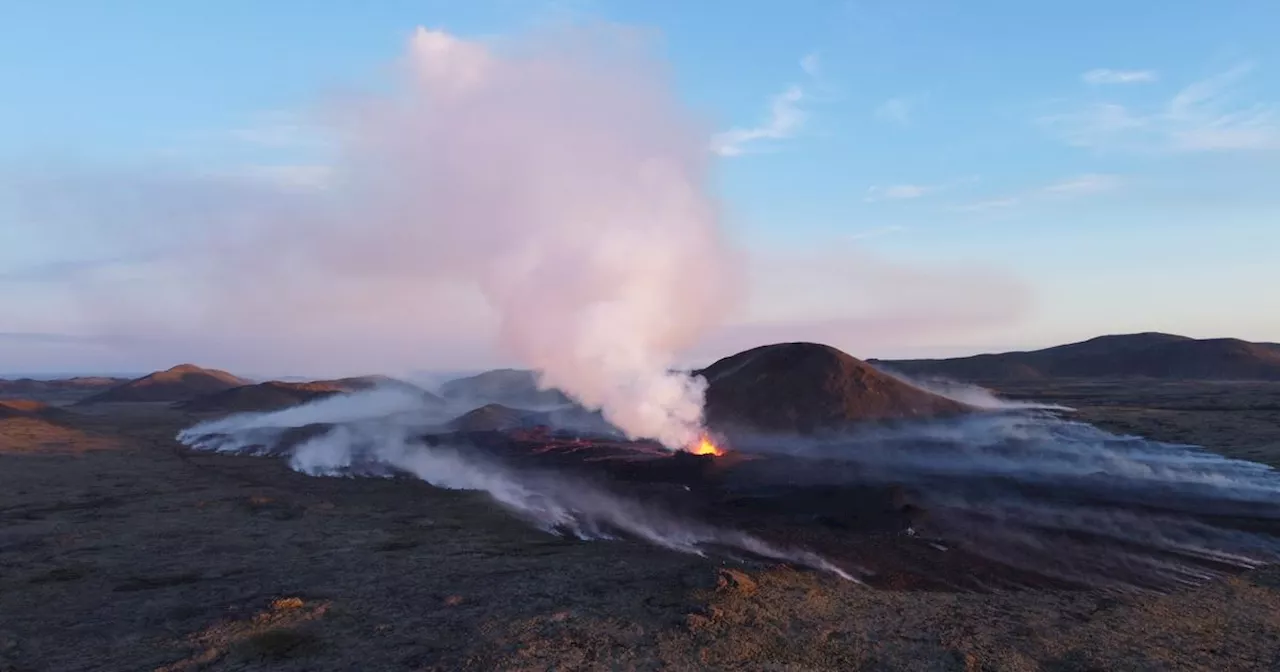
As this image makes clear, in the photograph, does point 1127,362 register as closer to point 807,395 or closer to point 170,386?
point 807,395

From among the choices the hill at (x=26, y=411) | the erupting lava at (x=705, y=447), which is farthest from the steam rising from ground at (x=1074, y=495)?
the hill at (x=26, y=411)

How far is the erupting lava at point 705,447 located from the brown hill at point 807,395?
6488mm

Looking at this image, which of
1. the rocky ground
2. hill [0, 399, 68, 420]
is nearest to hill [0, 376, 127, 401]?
hill [0, 399, 68, 420]

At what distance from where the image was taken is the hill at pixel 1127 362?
12775 cm

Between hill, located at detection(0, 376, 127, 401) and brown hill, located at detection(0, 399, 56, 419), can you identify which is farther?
hill, located at detection(0, 376, 127, 401)

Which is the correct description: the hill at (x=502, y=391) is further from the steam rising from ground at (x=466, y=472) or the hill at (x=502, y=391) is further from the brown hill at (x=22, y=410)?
the brown hill at (x=22, y=410)

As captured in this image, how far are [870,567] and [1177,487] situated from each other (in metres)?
19.1

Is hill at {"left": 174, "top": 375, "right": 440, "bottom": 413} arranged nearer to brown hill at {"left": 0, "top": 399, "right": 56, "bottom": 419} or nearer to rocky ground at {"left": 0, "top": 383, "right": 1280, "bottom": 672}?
brown hill at {"left": 0, "top": 399, "right": 56, "bottom": 419}

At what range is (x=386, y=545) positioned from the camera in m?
22.9

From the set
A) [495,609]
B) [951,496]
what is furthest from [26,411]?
[951,496]

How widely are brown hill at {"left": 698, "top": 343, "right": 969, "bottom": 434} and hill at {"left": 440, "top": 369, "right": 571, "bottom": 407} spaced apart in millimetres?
54634

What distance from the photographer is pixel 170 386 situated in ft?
462

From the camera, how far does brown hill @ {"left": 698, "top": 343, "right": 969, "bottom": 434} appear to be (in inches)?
2079

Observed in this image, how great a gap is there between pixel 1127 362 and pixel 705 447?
129448mm
